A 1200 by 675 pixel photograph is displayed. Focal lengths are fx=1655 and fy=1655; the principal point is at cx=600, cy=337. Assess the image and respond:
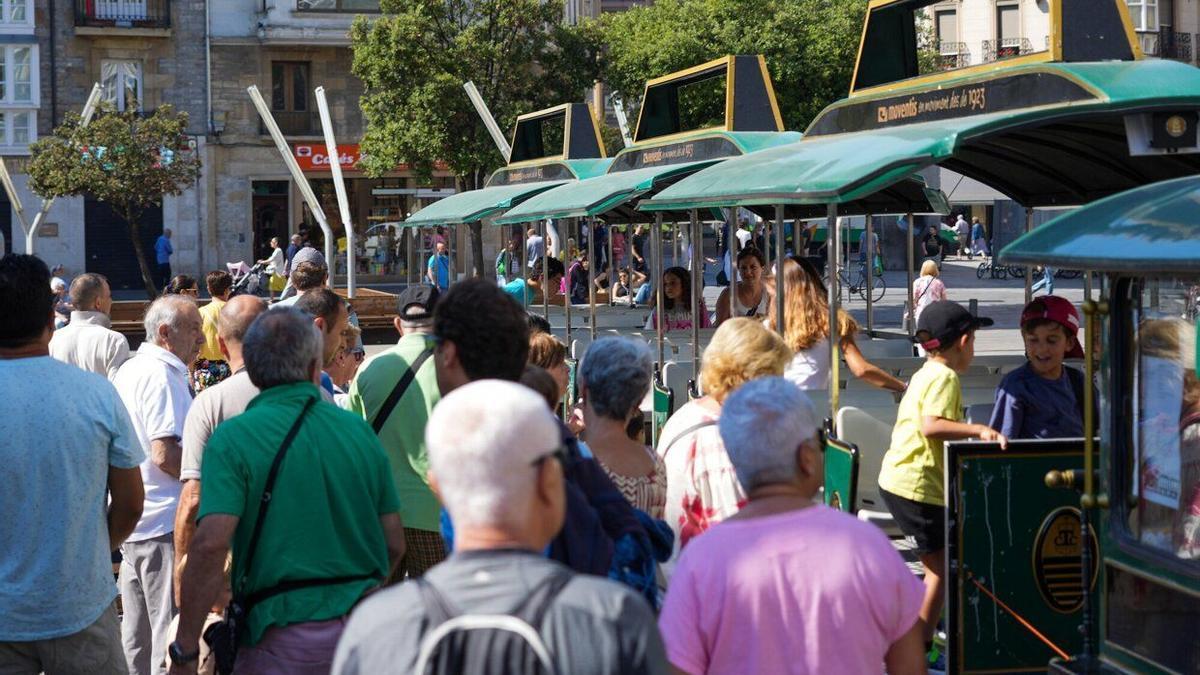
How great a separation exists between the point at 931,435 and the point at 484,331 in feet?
10.7

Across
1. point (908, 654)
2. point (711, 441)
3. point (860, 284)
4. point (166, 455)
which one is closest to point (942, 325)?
point (711, 441)

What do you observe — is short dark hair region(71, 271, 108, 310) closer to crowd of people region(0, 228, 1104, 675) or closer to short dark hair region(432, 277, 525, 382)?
crowd of people region(0, 228, 1104, 675)

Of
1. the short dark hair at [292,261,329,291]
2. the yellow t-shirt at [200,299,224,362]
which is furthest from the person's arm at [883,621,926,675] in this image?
the yellow t-shirt at [200,299,224,362]

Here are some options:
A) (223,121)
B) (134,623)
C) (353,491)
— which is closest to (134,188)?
(223,121)

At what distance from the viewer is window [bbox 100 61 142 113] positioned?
1775 inches

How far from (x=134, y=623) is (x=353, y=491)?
272cm

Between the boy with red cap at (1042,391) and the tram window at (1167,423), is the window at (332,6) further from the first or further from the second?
the tram window at (1167,423)

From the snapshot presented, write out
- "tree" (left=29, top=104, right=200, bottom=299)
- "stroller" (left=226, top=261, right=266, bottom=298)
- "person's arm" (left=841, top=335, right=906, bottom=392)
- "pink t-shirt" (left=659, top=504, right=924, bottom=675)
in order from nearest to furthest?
"pink t-shirt" (left=659, top=504, right=924, bottom=675) → "person's arm" (left=841, top=335, right=906, bottom=392) → "stroller" (left=226, top=261, right=266, bottom=298) → "tree" (left=29, top=104, right=200, bottom=299)

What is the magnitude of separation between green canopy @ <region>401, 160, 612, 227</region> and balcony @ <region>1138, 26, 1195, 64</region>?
132ft

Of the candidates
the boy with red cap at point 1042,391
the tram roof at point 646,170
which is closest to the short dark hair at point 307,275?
the boy with red cap at point 1042,391

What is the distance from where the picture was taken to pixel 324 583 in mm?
4465

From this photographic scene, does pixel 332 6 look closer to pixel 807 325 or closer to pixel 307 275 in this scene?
pixel 307 275

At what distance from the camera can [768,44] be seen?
40.7 meters

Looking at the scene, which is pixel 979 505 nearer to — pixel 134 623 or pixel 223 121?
pixel 134 623
